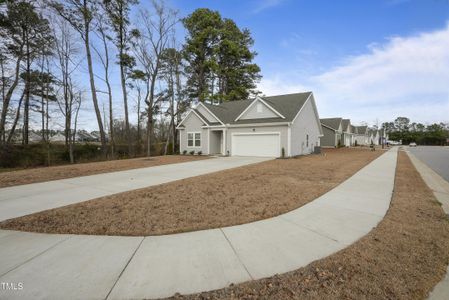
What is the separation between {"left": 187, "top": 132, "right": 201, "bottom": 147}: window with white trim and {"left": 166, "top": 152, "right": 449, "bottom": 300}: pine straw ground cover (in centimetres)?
1872

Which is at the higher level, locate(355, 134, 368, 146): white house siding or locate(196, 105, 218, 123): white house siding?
locate(196, 105, 218, 123): white house siding

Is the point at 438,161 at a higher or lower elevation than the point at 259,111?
lower

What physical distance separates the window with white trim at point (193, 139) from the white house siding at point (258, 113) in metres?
4.75

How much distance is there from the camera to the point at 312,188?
711cm

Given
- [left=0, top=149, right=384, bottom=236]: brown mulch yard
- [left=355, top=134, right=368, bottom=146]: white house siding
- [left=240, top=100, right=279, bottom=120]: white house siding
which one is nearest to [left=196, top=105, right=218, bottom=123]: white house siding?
[left=240, top=100, right=279, bottom=120]: white house siding

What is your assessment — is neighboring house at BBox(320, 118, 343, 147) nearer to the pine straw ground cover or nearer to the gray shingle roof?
the gray shingle roof

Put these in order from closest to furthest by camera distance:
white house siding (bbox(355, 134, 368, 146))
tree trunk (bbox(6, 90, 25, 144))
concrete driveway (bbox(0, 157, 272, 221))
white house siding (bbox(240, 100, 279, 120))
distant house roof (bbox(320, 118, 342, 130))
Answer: concrete driveway (bbox(0, 157, 272, 221)) < tree trunk (bbox(6, 90, 25, 144)) < white house siding (bbox(240, 100, 279, 120)) < distant house roof (bbox(320, 118, 342, 130)) < white house siding (bbox(355, 134, 368, 146))

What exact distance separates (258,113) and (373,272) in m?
17.8

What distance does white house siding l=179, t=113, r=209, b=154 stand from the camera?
69.9 feet

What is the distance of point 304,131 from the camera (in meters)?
21.1

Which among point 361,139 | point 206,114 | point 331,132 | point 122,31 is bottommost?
point 361,139

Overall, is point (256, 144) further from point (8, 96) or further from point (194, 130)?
point (8, 96)

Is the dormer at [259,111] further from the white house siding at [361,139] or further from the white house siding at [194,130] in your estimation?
the white house siding at [361,139]

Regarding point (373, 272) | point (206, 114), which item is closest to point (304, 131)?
point (206, 114)
